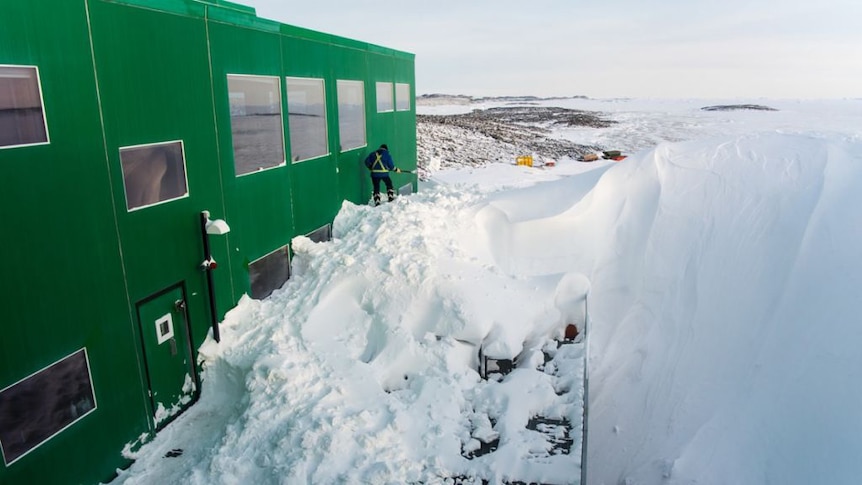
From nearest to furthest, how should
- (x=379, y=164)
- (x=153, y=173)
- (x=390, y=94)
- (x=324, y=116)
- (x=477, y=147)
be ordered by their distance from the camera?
(x=153, y=173), (x=324, y=116), (x=379, y=164), (x=390, y=94), (x=477, y=147)

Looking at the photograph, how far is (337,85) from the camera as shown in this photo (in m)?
11.7

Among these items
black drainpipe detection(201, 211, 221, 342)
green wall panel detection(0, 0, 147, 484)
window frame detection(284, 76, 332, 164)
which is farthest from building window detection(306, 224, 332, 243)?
green wall panel detection(0, 0, 147, 484)

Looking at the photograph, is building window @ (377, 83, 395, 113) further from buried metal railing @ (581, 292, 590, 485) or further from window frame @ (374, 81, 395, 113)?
buried metal railing @ (581, 292, 590, 485)

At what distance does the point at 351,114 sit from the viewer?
12727 millimetres

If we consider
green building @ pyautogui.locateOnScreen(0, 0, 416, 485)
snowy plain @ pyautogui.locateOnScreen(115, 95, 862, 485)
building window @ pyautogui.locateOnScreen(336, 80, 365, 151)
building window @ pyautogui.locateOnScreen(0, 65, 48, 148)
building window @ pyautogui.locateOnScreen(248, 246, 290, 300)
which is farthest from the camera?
building window @ pyautogui.locateOnScreen(336, 80, 365, 151)

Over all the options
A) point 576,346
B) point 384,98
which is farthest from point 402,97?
point 576,346

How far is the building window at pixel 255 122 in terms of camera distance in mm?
8156

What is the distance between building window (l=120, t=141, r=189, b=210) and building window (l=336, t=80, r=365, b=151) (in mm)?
5358

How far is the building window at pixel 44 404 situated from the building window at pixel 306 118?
527 centimetres

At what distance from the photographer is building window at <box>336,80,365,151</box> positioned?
39.7ft

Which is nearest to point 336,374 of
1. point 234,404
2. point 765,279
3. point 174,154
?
point 234,404

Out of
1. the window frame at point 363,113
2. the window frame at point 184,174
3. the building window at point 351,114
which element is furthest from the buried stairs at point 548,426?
the building window at point 351,114

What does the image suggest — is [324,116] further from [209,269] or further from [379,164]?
[209,269]

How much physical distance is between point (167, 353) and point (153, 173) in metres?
2.23
